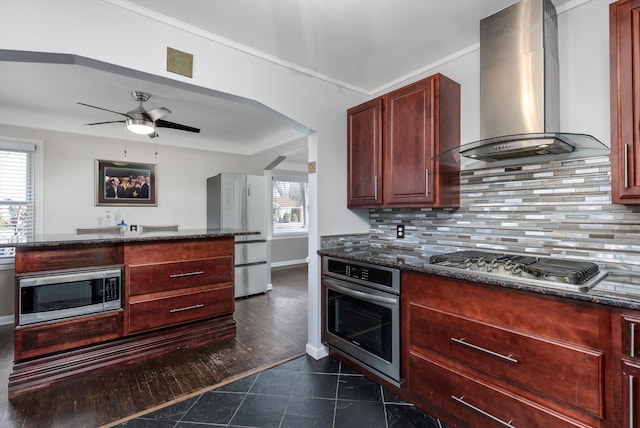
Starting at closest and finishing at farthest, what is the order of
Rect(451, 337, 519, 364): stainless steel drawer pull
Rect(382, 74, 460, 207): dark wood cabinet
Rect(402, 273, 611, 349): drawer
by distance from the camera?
Rect(402, 273, 611, 349): drawer
Rect(451, 337, 519, 364): stainless steel drawer pull
Rect(382, 74, 460, 207): dark wood cabinet

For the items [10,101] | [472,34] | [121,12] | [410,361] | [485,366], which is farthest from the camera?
[10,101]

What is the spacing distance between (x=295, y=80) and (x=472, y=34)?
135cm

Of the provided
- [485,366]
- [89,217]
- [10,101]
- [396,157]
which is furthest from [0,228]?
[485,366]

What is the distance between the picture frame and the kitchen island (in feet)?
6.68

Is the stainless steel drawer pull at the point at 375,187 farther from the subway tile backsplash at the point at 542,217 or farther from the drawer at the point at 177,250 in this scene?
the drawer at the point at 177,250

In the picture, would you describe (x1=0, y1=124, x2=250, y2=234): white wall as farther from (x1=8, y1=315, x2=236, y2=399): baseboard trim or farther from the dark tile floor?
the dark tile floor

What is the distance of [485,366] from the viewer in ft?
5.07

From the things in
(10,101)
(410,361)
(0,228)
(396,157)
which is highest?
(10,101)

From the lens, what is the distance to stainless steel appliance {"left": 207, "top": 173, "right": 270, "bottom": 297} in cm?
459

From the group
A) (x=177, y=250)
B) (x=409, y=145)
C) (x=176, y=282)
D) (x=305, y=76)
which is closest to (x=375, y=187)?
(x=409, y=145)

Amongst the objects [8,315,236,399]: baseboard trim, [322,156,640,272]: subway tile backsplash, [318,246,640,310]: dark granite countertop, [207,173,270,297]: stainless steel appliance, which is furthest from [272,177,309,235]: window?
[318,246,640,310]: dark granite countertop

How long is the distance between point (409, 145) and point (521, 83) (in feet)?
2.47

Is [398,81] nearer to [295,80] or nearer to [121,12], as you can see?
[295,80]

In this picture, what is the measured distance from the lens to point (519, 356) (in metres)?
1.42
